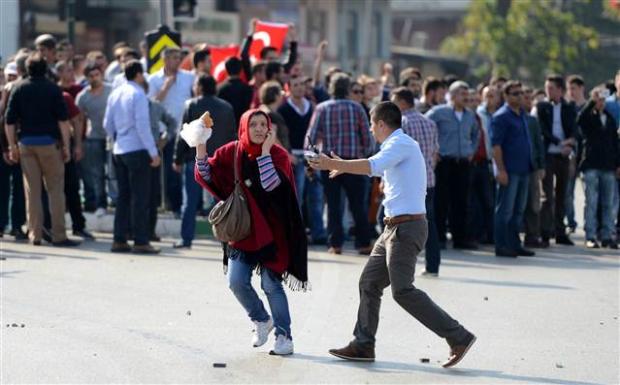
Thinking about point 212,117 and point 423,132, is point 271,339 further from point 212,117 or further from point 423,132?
point 212,117

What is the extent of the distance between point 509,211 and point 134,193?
419 cm

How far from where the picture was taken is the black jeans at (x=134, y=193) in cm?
1560

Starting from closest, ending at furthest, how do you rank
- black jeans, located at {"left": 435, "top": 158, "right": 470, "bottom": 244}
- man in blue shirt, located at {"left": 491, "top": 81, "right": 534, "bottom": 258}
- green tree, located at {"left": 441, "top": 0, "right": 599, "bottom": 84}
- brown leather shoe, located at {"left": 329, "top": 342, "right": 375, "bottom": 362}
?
brown leather shoe, located at {"left": 329, "top": 342, "right": 375, "bottom": 362} < man in blue shirt, located at {"left": 491, "top": 81, "right": 534, "bottom": 258} < black jeans, located at {"left": 435, "top": 158, "right": 470, "bottom": 244} < green tree, located at {"left": 441, "top": 0, "right": 599, "bottom": 84}

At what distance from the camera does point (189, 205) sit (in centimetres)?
1622

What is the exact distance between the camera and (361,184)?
16312 mm

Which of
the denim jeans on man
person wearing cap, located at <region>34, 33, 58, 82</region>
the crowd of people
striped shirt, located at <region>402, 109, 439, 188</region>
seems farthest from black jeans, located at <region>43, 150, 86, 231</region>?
striped shirt, located at <region>402, 109, 439, 188</region>

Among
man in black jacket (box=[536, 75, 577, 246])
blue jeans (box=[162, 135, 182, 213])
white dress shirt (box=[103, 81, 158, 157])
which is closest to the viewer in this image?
white dress shirt (box=[103, 81, 158, 157])

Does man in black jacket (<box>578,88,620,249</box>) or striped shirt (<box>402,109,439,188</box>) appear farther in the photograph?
man in black jacket (<box>578,88,620,249</box>)

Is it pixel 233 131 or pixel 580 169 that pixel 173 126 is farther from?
pixel 580 169

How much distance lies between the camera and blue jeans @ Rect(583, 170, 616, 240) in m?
18.0

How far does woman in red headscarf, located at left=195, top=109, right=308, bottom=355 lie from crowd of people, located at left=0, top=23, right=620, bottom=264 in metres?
4.31

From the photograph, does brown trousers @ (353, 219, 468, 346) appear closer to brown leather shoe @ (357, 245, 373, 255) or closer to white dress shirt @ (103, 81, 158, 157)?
white dress shirt @ (103, 81, 158, 157)

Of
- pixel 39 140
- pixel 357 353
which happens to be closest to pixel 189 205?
pixel 39 140

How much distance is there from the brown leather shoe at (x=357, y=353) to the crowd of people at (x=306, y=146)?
14.7ft
